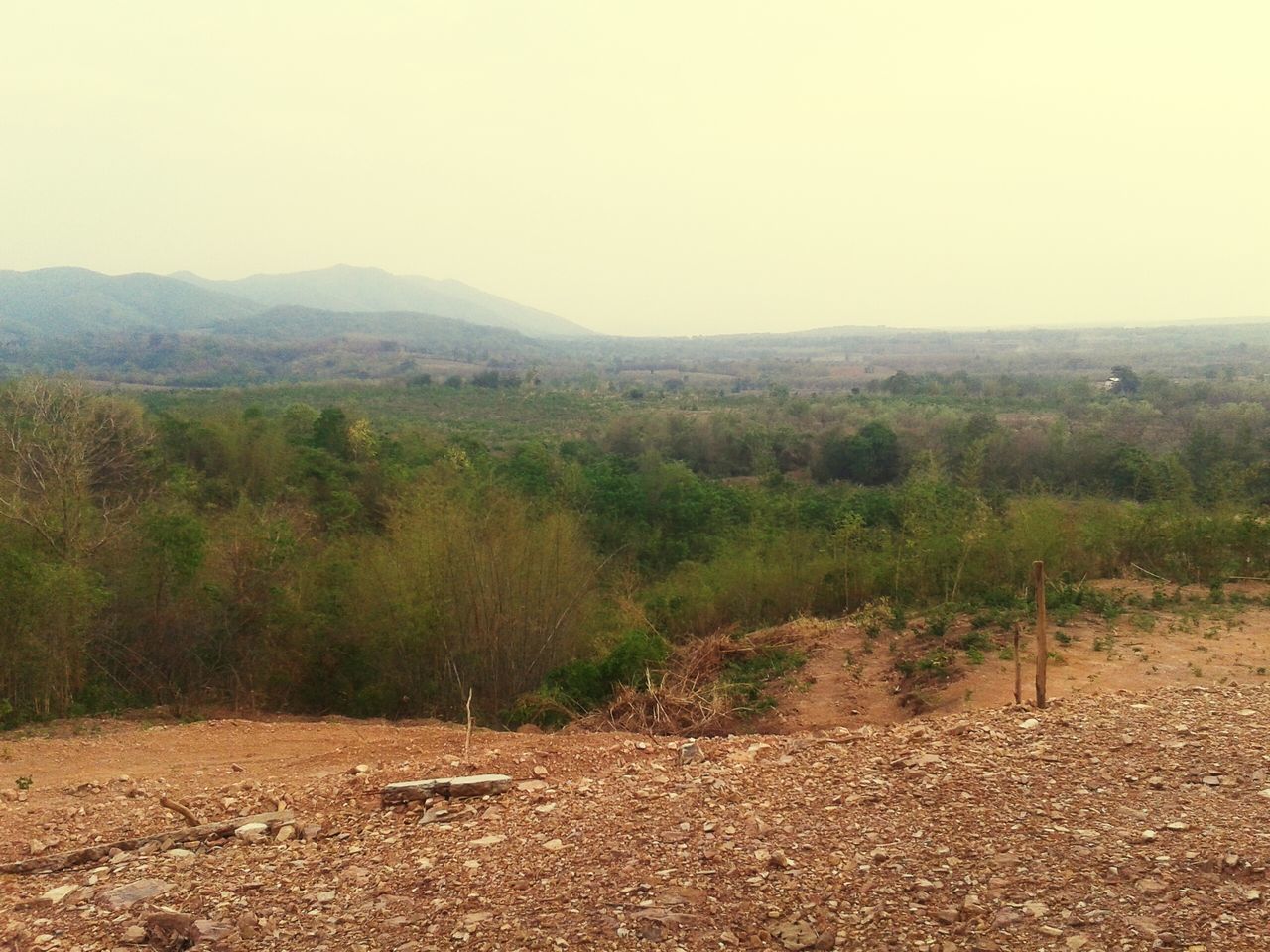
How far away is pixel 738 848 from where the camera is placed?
4.25 meters

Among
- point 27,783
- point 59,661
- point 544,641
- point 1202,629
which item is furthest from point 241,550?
point 1202,629

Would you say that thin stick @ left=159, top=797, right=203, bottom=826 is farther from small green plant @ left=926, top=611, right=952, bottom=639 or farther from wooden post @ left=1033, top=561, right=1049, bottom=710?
small green plant @ left=926, top=611, right=952, bottom=639

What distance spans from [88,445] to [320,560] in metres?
3.88

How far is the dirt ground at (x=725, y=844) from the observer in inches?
142

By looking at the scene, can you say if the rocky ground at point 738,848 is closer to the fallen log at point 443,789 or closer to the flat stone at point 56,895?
the flat stone at point 56,895

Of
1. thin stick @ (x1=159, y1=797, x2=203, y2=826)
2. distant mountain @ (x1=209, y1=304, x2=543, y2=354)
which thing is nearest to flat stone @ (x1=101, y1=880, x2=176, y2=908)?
thin stick @ (x1=159, y1=797, x2=203, y2=826)

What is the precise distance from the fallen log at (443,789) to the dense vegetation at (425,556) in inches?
185

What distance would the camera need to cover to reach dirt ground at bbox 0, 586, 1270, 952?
142 inches

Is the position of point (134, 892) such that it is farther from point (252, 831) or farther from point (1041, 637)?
point (1041, 637)

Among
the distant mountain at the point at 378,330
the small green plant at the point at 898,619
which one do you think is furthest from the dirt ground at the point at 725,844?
the distant mountain at the point at 378,330

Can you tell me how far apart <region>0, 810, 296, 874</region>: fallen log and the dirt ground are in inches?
3.6

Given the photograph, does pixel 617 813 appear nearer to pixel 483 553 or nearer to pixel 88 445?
pixel 483 553

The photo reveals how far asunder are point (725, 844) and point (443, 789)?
6.19 ft

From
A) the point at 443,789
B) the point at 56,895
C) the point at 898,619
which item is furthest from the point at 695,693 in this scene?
the point at 56,895
